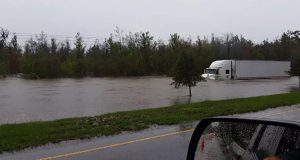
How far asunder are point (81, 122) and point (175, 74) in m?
20.6

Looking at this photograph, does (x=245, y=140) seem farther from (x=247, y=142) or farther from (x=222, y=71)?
(x=222, y=71)

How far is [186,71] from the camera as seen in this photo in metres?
35.6

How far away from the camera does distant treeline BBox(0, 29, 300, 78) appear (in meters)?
89.2

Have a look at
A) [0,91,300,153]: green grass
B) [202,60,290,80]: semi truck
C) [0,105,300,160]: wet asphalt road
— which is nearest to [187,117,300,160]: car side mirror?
[0,105,300,160]: wet asphalt road

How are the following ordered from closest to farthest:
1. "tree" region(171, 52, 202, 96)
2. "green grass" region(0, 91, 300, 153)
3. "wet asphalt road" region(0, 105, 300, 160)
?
"wet asphalt road" region(0, 105, 300, 160) < "green grass" region(0, 91, 300, 153) < "tree" region(171, 52, 202, 96)

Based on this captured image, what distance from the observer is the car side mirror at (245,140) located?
11.0ft

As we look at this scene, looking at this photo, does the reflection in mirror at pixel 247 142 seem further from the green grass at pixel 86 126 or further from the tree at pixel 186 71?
the tree at pixel 186 71

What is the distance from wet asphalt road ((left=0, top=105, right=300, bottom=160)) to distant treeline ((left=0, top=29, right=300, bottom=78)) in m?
73.0

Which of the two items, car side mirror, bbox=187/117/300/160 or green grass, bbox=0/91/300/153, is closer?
car side mirror, bbox=187/117/300/160

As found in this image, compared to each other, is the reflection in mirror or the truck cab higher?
the reflection in mirror

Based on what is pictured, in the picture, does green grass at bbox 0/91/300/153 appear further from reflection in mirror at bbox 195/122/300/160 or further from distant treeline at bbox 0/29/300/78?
distant treeline at bbox 0/29/300/78

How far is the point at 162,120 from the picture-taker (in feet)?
53.4

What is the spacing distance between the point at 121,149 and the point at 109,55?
90.2 metres

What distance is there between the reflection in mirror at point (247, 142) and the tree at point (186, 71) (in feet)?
102
